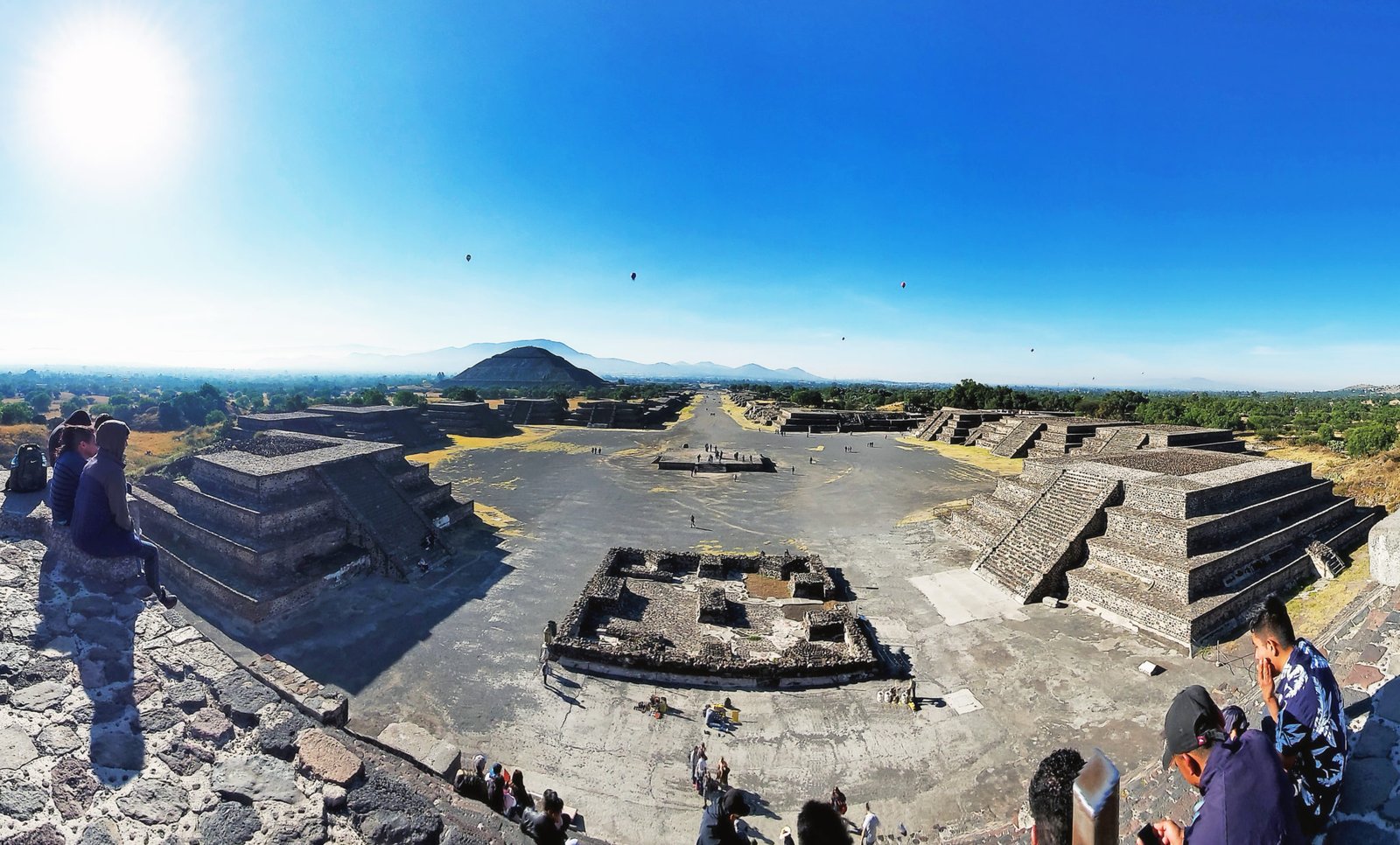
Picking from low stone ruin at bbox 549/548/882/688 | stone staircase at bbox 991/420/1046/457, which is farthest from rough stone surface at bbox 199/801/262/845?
stone staircase at bbox 991/420/1046/457

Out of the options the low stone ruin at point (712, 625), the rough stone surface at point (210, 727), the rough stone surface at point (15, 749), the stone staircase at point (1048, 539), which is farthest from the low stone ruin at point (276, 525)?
the stone staircase at point (1048, 539)

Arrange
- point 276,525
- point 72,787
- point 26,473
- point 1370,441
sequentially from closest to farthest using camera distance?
point 72,787, point 26,473, point 276,525, point 1370,441

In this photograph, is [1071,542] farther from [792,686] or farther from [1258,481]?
[792,686]

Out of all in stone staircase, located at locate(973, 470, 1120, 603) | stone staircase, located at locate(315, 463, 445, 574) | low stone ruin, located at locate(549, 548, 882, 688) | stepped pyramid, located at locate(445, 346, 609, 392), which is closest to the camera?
low stone ruin, located at locate(549, 548, 882, 688)

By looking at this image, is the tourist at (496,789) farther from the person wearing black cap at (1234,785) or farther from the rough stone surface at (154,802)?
the person wearing black cap at (1234,785)

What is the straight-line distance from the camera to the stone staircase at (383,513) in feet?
53.1

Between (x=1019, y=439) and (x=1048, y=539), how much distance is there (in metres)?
28.1

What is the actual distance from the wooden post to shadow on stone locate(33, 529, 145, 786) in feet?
20.0

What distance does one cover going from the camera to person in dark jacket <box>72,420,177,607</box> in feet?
16.4

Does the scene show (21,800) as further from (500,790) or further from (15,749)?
(500,790)

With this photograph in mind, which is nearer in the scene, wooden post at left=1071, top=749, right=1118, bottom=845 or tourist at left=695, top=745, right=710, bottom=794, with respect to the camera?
wooden post at left=1071, top=749, right=1118, bottom=845

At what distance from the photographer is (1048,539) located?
53.3ft

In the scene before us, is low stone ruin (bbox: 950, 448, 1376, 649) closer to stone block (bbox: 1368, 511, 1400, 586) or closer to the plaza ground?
the plaza ground

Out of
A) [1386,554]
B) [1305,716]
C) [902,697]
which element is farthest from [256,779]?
[1386,554]
